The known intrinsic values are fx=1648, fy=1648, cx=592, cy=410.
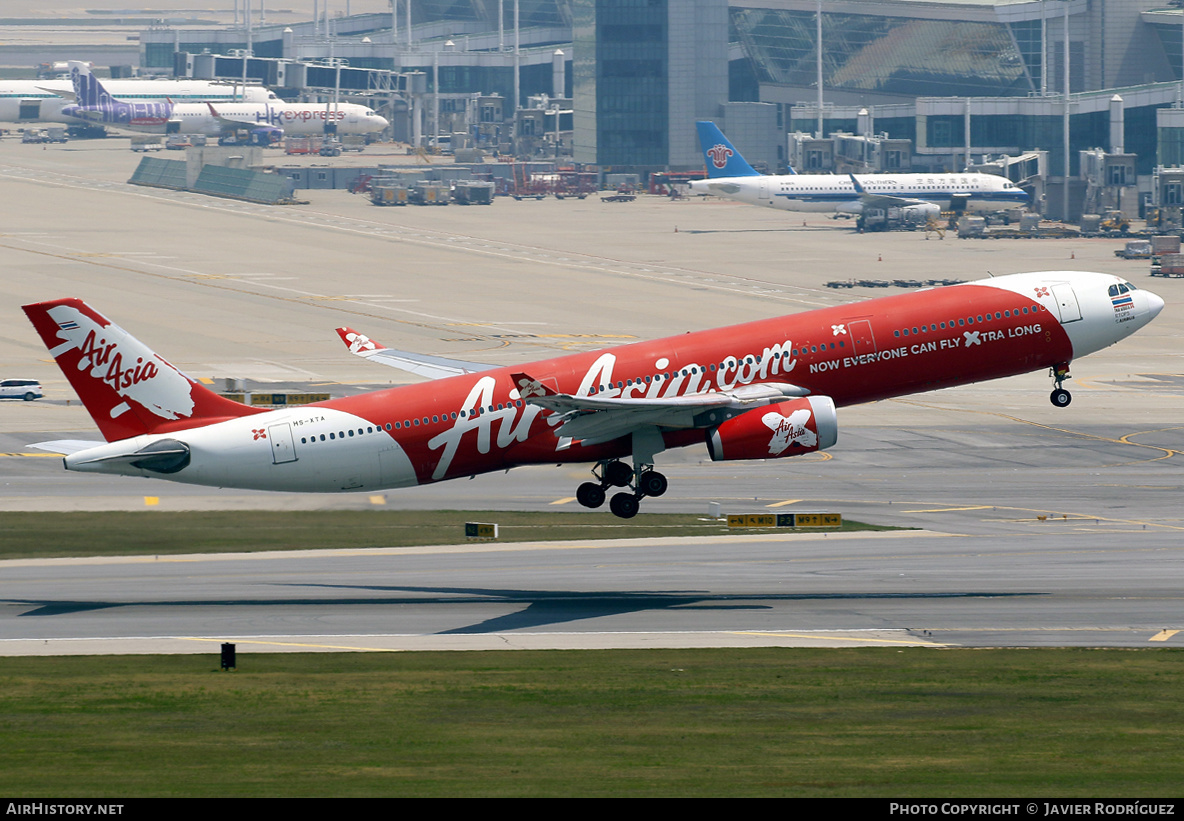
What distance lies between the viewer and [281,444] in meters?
61.6

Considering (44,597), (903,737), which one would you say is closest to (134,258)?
(44,597)

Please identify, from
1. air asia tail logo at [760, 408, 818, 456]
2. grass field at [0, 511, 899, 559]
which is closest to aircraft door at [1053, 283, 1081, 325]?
air asia tail logo at [760, 408, 818, 456]

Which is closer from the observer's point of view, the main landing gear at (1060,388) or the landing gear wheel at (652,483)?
the landing gear wheel at (652,483)

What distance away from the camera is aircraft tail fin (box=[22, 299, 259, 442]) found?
2343 inches

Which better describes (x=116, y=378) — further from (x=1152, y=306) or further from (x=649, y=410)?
(x=1152, y=306)

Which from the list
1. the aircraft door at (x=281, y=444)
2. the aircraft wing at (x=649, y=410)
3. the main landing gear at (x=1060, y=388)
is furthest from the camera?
the main landing gear at (x=1060, y=388)

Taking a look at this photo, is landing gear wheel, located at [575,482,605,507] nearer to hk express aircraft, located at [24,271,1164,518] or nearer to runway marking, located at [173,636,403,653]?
hk express aircraft, located at [24,271,1164,518]

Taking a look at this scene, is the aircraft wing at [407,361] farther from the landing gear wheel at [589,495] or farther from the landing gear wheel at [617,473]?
the landing gear wheel at [617,473]

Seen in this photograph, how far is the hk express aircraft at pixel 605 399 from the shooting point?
60562mm

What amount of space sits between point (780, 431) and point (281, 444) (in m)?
18.5

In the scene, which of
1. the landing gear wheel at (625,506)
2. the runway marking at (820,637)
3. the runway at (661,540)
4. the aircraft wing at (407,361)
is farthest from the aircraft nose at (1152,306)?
the aircraft wing at (407,361)

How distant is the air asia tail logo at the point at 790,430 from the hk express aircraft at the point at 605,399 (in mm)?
52

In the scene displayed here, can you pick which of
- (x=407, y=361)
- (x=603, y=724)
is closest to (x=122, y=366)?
(x=407, y=361)

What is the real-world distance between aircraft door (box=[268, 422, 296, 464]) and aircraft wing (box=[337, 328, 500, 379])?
23.9 ft
